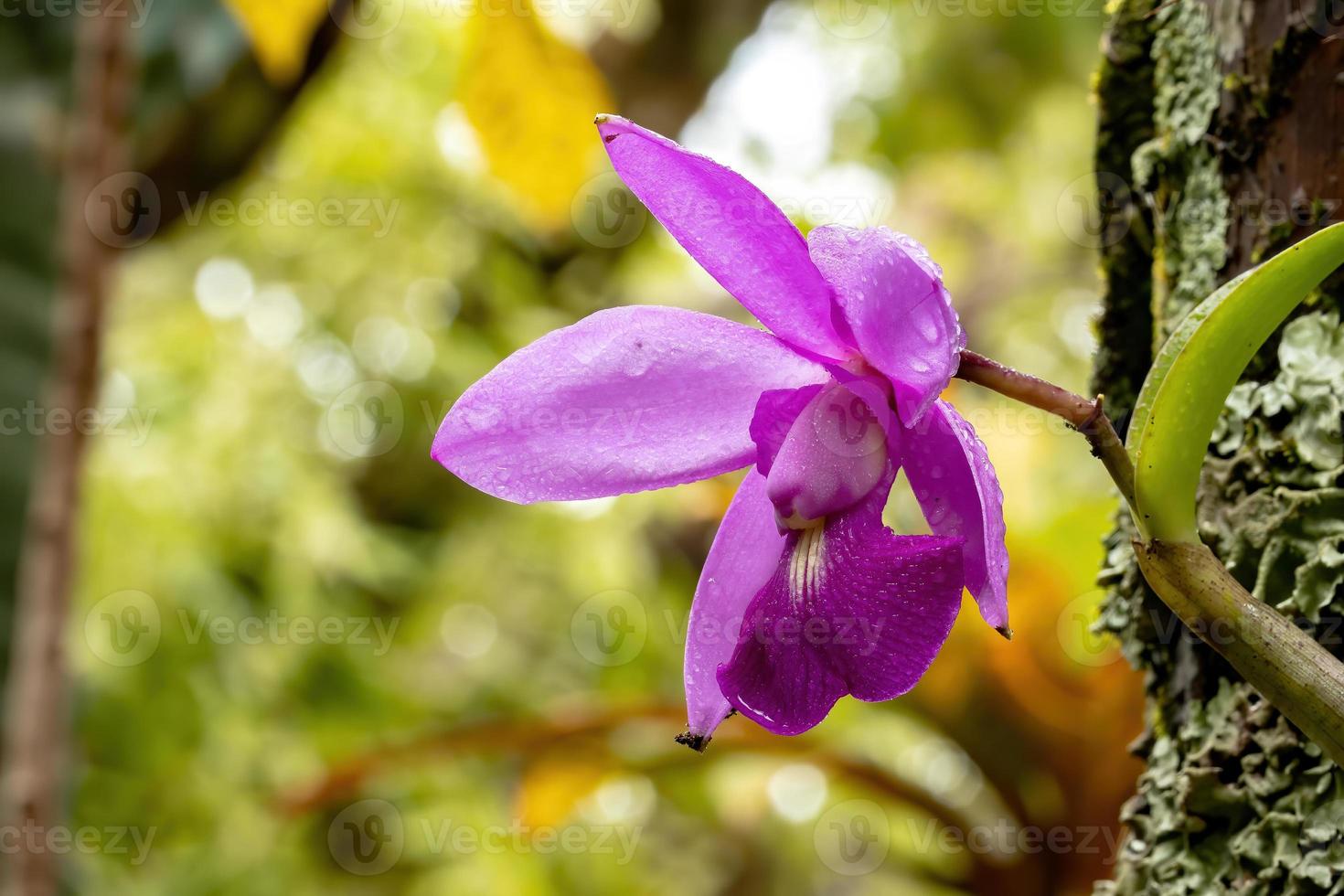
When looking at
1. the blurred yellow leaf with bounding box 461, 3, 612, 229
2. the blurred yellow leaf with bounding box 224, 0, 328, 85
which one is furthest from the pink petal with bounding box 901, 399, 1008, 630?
the blurred yellow leaf with bounding box 461, 3, 612, 229

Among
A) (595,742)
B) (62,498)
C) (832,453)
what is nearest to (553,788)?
(595,742)

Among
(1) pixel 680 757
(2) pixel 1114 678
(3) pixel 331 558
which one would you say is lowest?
(3) pixel 331 558

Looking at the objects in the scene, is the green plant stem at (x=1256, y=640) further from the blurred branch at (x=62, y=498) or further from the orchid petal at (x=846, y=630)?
the blurred branch at (x=62, y=498)

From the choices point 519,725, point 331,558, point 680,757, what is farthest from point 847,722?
point 331,558

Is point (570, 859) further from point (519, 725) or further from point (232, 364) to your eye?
point (519, 725)

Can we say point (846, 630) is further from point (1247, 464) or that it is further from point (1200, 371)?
point (1247, 464)

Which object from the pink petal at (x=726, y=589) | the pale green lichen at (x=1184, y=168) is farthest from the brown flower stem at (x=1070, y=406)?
the pale green lichen at (x=1184, y=168)
